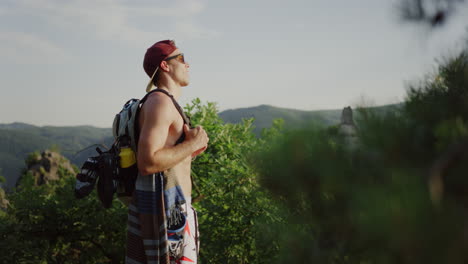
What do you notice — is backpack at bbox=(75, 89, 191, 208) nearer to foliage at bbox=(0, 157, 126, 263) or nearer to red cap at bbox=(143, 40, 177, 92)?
red cap at bbox=(143, 40, 177, 92)

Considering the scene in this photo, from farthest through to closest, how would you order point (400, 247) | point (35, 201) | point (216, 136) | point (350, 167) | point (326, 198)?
point (35, 201), point (216, 136), point (326, 198), point (350, 167), point (400, 247)

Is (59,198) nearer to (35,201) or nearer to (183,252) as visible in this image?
(35,201)

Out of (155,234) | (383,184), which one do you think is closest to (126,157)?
(155,234)

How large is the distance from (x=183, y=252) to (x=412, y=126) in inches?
78.9

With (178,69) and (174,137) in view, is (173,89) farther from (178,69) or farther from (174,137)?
(174,137)

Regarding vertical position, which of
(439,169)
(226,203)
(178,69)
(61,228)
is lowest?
(61,228)

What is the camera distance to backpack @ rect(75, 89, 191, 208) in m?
2.86

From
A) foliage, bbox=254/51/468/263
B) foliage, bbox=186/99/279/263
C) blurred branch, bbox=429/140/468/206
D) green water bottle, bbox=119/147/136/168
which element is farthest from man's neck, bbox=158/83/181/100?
blurred branch, bbox=429/140/468/206

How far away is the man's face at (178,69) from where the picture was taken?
3.15 m

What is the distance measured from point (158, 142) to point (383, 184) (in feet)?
5.95

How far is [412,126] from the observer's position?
4.34ft

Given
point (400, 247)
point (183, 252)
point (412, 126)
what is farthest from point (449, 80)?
point (183, 252)

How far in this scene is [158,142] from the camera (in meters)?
2.62

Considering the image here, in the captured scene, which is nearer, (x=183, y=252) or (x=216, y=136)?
(x=183, y=252)
